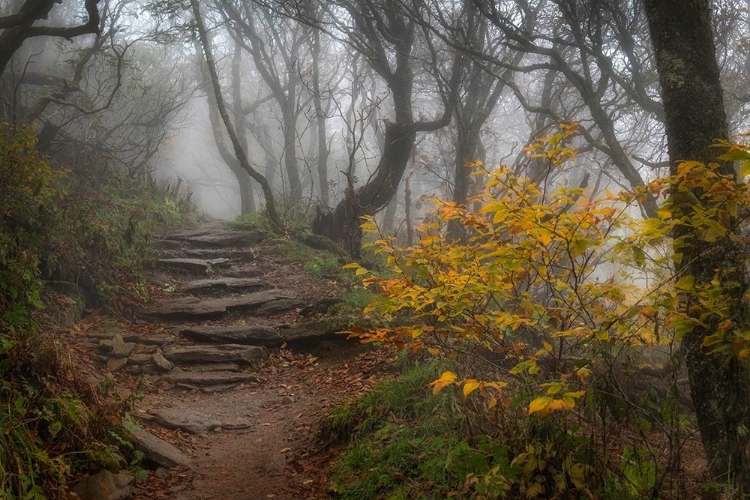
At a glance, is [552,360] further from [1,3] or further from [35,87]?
[1,3]

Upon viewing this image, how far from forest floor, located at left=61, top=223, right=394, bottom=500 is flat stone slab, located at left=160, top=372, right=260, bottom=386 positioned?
13 millimetres

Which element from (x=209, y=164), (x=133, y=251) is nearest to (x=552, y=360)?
(x=133, y=251)

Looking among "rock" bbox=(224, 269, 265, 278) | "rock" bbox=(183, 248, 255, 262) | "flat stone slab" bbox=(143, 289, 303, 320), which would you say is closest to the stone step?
"flat stone slab" bbox=(143, 289, 303, 320)

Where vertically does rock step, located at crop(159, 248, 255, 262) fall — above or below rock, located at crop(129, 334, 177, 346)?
above

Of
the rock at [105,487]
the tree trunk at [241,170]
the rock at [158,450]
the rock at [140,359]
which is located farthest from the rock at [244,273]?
the tree trunk at [241,170]

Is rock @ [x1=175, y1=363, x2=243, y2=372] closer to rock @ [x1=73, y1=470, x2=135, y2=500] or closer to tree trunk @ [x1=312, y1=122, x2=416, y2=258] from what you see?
rock @ [x1=73, y1=470, x2=135, y2=500]

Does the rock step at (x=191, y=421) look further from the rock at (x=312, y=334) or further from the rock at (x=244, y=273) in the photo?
the rock at (x=244, y=273)

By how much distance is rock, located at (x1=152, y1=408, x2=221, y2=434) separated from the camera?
16.9 feet

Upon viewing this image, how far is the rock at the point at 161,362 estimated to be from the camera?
21.5 feet

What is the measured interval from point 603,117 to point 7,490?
347 inches

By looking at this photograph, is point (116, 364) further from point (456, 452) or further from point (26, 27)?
point (26, 27)

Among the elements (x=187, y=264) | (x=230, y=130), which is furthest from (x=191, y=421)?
(x=230, y=130)

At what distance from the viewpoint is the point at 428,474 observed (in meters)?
3.38

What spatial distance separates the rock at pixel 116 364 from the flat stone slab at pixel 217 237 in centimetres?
597
